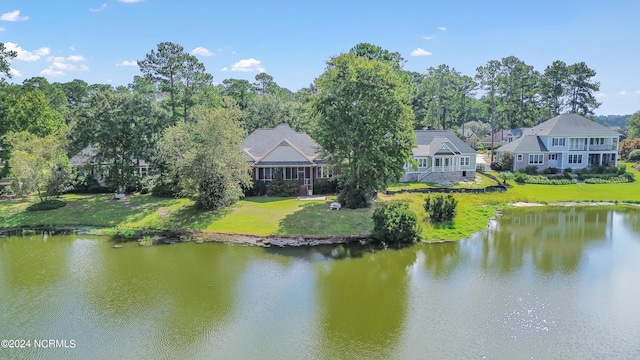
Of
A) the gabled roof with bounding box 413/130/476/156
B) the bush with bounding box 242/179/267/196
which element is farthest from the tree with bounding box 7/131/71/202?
the gabled roof with bounding box 413/130/476/156

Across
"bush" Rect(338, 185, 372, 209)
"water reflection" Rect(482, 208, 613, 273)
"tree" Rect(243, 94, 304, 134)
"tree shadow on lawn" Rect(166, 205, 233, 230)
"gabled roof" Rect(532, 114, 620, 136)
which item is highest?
"tree" Rect(243, 94, 304, 134)

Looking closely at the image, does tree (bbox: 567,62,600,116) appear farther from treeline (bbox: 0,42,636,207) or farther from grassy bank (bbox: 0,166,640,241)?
grassy bank (bbox: 0,166,640,241)

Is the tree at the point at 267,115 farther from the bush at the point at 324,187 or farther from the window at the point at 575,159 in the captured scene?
the window at the point at 575,159

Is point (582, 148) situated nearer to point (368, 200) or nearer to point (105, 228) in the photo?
point (368, 200)

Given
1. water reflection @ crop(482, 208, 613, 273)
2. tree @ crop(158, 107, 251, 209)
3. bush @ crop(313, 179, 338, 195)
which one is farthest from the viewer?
bush @ crop(313, 179, 338, 195)

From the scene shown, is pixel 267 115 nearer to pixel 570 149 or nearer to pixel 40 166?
pixel 40 166

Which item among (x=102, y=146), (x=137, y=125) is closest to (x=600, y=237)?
(x=137, y=125)

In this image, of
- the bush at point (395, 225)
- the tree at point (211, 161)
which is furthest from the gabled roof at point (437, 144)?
the tree at point (211, 161)

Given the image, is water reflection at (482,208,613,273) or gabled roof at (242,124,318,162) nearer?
water reflection at (482,208,613,273)
